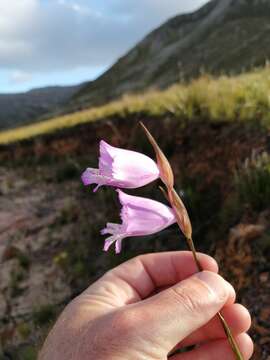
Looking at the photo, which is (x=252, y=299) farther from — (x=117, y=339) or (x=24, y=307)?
(x=24, y=307)

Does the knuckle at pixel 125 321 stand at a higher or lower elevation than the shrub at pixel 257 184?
higher

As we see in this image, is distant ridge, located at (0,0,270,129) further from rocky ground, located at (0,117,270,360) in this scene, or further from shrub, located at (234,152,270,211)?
shrub, located at (234,152,270,211)

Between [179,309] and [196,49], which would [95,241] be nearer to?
[179,309]

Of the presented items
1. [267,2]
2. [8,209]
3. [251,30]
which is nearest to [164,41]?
[267,2]

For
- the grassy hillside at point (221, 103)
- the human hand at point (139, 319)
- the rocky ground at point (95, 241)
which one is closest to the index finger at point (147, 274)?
the human hand at point (139, 319)

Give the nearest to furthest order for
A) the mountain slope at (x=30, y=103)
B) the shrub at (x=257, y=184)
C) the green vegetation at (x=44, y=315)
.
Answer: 1. the shrub at (x=257, y=184)
2. the green vegetation at (x=44, y=315)
3. the mountain slope at (x=30, y=103)

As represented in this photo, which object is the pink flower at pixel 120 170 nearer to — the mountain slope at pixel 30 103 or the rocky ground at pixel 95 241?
the rocky ground at pixel 95 241
